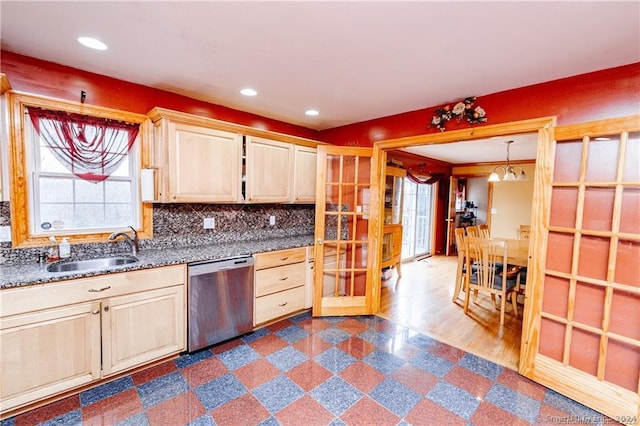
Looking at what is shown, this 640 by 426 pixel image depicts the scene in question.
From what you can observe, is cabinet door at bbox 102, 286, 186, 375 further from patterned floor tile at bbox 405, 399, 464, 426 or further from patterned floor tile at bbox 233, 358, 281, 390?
patterned floor tile at bbox 405, 399, 464, 426

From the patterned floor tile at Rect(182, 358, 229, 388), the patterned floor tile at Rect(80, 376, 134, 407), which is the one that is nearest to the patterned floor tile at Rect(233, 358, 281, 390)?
the patterned floor tile at Rect(182, 358, 229, 388)

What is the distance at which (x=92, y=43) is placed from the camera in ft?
6.13

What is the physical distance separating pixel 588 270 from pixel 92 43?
149 inches

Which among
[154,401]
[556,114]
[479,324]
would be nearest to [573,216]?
[556,114]

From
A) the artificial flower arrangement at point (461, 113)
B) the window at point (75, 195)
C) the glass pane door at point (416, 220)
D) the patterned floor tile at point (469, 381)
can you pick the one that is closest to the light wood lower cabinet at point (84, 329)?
the window at point (75, 195)

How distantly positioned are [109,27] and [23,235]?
1.68 m

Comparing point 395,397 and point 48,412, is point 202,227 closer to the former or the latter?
point 48,412

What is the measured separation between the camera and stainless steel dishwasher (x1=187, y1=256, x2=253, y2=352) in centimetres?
247

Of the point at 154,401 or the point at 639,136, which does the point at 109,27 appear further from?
the point at 639,136

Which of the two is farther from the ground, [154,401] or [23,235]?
[23,235]

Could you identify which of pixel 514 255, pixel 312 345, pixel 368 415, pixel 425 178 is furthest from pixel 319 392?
pixel 425 178

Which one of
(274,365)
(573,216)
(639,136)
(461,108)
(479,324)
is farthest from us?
(479,324)

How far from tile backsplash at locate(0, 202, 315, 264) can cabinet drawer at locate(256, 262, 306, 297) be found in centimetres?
61

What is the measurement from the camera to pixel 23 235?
84.0 inches
